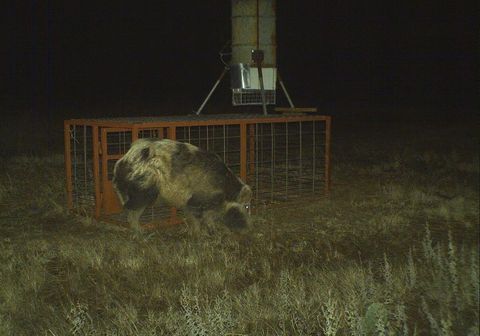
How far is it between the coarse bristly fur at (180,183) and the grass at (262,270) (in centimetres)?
27

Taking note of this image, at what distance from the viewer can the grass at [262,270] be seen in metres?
4.69

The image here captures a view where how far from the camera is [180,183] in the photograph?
737 centimetres

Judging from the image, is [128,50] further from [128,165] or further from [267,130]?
[128,165]

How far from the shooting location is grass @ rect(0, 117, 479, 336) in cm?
469

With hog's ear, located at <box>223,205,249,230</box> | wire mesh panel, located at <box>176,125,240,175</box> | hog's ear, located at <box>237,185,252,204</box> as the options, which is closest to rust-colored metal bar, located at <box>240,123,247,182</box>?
hog's ear, located at <box>237,185,252,204</box>

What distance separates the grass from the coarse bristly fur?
0.88 ft

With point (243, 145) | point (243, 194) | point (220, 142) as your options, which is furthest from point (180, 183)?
point (220, 142)

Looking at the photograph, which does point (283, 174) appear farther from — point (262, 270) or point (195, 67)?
point (195, 67)

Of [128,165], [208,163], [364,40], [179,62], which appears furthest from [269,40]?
[179,62]

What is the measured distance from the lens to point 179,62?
224ft

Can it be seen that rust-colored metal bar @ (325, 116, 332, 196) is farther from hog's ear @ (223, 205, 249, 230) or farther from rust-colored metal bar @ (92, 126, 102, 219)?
rust-colored metal bar @ (92, 126, 102, 219)

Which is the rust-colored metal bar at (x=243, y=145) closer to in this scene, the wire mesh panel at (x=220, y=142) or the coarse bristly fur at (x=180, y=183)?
the coarse bristly fur at (x=180, y=183)

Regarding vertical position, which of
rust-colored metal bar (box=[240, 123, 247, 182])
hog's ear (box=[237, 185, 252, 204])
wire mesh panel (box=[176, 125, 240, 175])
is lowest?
wire mesh panel (box=[176, 125, 240, 175])

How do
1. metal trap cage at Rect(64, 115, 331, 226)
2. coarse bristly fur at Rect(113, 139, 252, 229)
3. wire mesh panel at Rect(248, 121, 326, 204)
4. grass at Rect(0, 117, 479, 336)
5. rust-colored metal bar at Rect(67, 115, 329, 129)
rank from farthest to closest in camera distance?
wire mesh panel at Rect(248, 121, 326, 204), metal trap cage at Rect(64, 115, 331, 226), rust-colored metal bar at Rect(67, 115, 329, 129), coarse bristly fur at Rect(113, 139, 252, 229), grass at Rect(0, 117, 479, 336)
